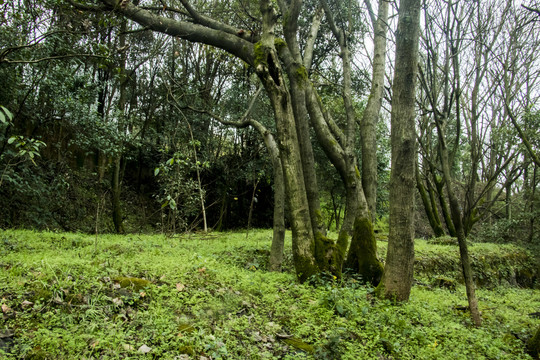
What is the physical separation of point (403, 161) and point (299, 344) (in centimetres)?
282

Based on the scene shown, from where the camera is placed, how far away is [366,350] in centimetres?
326

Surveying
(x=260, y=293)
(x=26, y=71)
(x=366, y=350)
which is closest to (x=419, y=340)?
(x=366, y=350)

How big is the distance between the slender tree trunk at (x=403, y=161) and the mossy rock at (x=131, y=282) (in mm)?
3202

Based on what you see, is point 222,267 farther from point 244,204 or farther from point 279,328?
point 244,204

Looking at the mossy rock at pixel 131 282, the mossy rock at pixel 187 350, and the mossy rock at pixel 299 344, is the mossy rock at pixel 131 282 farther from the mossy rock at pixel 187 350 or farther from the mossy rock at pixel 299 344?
the mossy rock at pixel 299 344

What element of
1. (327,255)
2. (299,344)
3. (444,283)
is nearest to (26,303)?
(299,344)

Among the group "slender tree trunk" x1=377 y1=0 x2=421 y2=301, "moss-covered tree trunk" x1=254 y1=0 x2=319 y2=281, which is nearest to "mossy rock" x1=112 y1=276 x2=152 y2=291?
"moss-covered tree trunk" x1=254 y1=0 x2=319 y2=281

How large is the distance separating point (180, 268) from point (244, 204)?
1225cm

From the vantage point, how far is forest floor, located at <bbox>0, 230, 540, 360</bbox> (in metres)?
2.68

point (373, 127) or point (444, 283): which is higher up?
point (373, 127)

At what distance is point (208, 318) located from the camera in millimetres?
3314

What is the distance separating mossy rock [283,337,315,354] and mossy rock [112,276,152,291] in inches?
66.2

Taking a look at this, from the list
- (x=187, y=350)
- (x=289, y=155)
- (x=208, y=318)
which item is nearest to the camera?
(x=187, y=350)

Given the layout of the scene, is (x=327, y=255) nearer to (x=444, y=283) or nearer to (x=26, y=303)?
(x=26, y=303)
